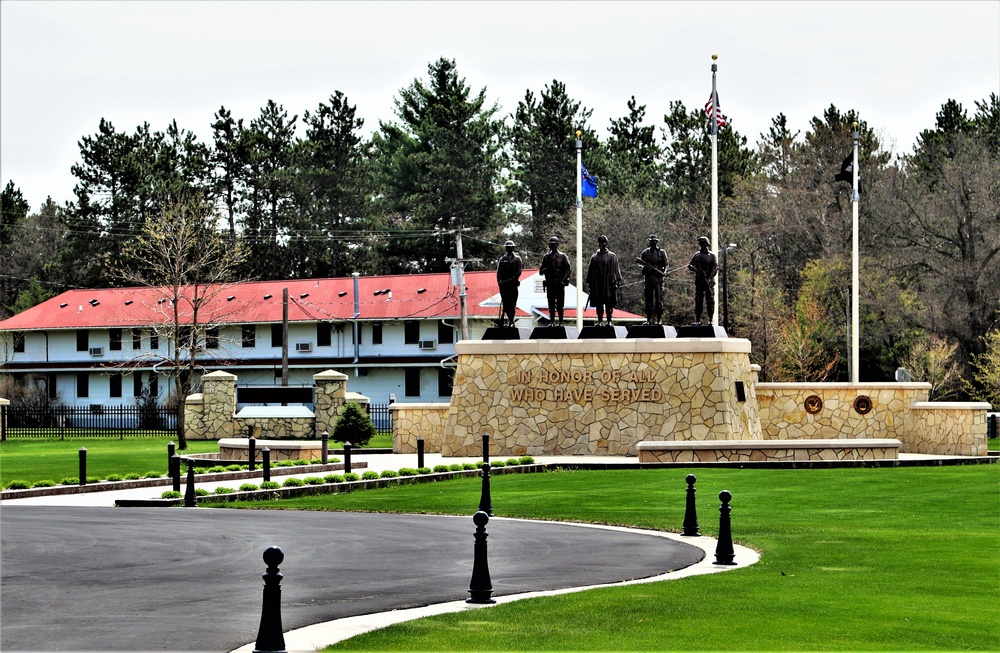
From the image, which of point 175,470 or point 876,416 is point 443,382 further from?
point 175,470

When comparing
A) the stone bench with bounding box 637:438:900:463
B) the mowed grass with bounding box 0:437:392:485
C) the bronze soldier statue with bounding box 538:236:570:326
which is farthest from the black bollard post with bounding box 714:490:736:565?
the bronze soldier statue with bounding box 538:236:570:326

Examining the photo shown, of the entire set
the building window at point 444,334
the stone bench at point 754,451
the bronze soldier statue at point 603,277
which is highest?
the bronze soldier statue at point 603,277

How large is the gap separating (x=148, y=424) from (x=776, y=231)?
30.4 meters

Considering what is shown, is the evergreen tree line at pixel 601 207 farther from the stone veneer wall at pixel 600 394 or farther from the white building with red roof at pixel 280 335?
the stone veneer wall at pixel 600 394

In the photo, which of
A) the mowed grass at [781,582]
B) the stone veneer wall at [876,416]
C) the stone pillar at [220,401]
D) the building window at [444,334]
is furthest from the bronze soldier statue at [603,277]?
the building window at [444,334]

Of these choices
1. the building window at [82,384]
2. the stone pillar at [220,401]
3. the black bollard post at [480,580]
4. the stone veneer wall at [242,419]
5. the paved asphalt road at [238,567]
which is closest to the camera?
the paved asphalt road at [238,567]

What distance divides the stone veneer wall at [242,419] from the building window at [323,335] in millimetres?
18556

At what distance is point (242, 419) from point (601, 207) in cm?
3324

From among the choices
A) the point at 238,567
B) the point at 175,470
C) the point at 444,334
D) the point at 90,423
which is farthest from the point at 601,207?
the point at 238,567

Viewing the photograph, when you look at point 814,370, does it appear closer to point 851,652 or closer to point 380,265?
point 380,265

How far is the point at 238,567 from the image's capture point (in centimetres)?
1474

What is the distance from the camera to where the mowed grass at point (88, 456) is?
105 feet

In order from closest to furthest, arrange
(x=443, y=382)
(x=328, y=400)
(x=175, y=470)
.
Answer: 1. (x=175, y=470)
2. (x=328, y=400)
3. (x=443, y=382)

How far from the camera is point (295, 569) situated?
14.7 m
